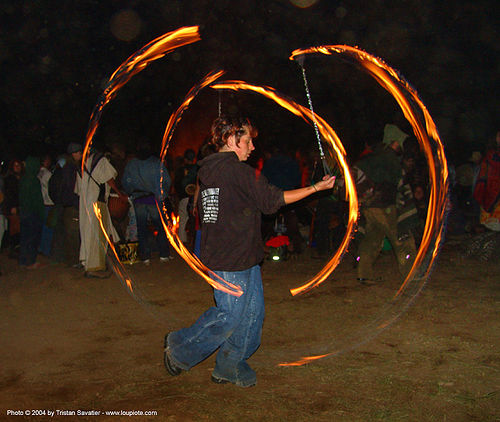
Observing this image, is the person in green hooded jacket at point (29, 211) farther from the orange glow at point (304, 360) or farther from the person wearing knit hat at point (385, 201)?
the orange glow at point (304, 360)

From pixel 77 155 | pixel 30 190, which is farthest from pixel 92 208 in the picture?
pixel 30 190

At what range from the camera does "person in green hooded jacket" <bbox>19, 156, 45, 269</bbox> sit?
995 centimetres

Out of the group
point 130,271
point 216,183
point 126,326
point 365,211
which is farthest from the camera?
point 130,271

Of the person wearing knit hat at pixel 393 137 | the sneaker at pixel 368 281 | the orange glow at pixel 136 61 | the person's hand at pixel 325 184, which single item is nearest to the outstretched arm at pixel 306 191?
the person's hand at pixel 325 184

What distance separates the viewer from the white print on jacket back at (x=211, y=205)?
4125 millimetres

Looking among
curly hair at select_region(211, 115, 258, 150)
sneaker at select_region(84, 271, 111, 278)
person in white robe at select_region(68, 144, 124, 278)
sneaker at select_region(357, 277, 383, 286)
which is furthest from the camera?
sneaker at select_region(84, 271, 111, 278)

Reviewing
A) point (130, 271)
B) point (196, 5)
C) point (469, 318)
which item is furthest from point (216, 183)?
point (196, 5)

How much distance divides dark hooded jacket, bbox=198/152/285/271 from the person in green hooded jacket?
263 inches

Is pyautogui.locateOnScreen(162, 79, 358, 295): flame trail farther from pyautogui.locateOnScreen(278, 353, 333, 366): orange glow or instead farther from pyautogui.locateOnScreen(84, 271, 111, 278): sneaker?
pyautogui.locateOnScreen(84, 271, 111, 278): sneaker

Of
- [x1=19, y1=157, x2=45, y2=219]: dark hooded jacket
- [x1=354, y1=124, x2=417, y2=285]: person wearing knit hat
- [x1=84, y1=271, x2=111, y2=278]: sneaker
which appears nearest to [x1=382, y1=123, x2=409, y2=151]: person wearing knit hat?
[x1=354, y1=124, x2=417, y2=285]: person wearing knit hat

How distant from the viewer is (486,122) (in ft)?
66.1

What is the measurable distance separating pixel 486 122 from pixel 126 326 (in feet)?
57.4

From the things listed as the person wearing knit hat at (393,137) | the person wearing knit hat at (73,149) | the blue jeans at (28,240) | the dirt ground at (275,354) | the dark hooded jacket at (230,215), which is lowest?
the dirt ground at (275,354)

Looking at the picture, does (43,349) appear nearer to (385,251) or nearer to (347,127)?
(385,251)
